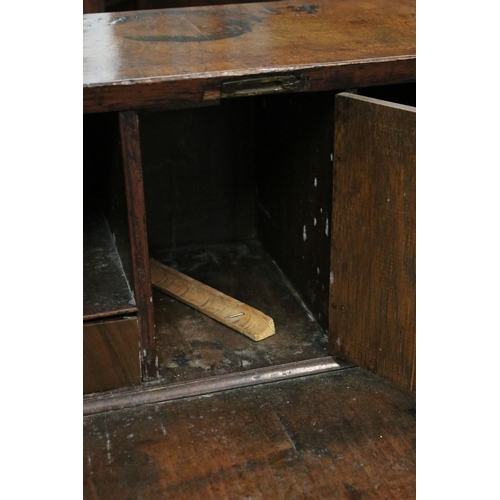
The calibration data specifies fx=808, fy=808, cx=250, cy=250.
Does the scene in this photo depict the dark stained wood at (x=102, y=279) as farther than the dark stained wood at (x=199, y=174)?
No

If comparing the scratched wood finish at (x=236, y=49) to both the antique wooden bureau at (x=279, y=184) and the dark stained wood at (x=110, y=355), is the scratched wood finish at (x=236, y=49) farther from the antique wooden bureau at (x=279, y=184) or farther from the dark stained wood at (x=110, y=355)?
the dark stained wood at (x=110, y=355)

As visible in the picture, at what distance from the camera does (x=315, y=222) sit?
6.00 feet

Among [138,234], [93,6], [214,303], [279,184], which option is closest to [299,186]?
[279,184]

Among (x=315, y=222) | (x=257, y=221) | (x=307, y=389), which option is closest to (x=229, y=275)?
(x=257, y=221)

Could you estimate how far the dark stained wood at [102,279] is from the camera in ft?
5.20

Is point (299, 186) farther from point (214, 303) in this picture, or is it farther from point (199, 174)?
point (199, 174)

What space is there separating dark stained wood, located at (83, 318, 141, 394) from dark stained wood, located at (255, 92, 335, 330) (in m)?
0.47

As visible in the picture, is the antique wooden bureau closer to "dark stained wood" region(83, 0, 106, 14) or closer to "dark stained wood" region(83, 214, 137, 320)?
"dark stained wood" region(83, 214, 137, 320)

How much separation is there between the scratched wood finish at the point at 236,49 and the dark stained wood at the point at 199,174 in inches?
16.1

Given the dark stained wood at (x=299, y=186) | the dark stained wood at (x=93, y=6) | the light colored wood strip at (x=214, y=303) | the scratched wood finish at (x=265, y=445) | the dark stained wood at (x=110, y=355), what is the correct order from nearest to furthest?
1. the scratched wood finish at (x=265, y=445)
2. the dark stained wood at (x=110, y=355)
3. the dark stained wood at (x=299, y=186)
4. the light colored wood strip at (x=214, y=303)
5. the dark stained wood at (x=93, y=6)

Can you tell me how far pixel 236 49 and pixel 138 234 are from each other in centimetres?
42

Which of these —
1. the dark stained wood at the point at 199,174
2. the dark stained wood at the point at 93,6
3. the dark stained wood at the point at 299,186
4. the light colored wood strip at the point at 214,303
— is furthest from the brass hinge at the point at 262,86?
the dark stained wood at the point at 93,6

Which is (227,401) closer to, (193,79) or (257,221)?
(193,79)

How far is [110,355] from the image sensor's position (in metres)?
1.62
